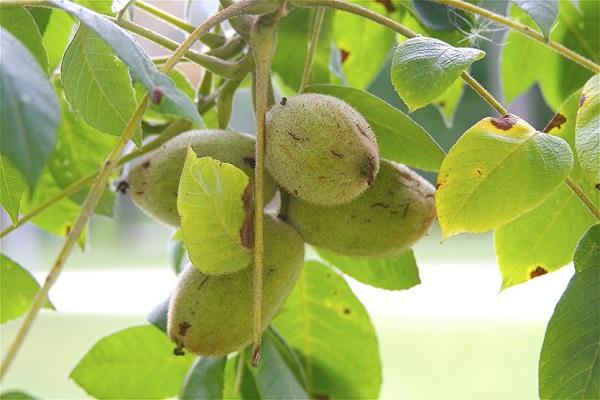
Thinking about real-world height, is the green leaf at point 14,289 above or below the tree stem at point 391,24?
below

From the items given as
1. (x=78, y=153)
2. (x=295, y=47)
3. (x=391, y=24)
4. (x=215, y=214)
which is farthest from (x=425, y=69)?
(x=78, y=153)

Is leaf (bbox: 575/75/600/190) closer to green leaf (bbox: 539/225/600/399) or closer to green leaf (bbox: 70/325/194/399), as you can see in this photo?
green leaf (bbox: 539/225/600/399)

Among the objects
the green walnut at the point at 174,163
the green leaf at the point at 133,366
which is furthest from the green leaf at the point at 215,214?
the green leaf at the point at 133,366

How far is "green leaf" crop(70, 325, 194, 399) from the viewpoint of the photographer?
0.99 metres

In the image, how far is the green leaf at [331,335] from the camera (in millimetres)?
1074

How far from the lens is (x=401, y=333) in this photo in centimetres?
479

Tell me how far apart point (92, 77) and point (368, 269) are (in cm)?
39

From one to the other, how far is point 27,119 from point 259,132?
0.26 m

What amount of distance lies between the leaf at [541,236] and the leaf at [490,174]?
0.48 ft

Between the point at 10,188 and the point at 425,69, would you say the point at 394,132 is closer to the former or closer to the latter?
the point at 425,69

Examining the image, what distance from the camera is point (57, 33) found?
3.13 feet

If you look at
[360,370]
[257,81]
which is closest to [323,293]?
[360,370]

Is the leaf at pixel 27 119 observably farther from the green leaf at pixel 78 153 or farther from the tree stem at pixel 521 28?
the green leaf at pixel 78 153

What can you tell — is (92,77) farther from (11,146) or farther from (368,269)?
(368,269)
